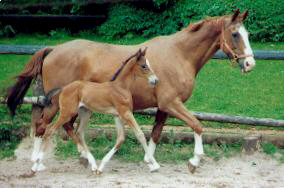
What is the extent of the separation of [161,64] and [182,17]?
8.42 metres

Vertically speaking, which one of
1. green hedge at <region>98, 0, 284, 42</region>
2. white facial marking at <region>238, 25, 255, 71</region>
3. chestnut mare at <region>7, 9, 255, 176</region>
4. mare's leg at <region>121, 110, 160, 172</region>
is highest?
white facial marking at <region>238, 25, 255, 71</region>

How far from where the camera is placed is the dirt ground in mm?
7422

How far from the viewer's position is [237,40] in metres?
7.92

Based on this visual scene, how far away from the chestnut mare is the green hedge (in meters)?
7.72

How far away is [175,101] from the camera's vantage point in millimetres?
7902

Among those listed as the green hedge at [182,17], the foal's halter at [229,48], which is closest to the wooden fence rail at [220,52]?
the foal's halter at [229,48]

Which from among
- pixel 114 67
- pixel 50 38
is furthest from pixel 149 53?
pixel 50 38

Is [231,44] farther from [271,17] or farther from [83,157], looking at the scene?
[271,17]

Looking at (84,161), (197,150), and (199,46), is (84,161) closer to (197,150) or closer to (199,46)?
(197,150)

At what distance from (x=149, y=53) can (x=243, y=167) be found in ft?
6.50

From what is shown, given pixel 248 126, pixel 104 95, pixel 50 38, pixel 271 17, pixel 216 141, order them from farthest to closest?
pixel 50 38 → pixel 271 17 → pixel 248 126 → pixel 216 141 → pixel 104 95

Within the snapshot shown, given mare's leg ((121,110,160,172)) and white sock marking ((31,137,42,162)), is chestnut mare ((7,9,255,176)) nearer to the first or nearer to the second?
white sock marking ((31,137,42,162))

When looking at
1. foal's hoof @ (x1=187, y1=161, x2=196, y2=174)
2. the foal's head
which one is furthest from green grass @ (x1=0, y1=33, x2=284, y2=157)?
the foal's head

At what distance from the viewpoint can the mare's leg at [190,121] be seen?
25.7 ft
